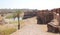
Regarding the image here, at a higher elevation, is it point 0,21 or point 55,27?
point 55,27

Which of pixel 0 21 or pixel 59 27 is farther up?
pixel 59 27

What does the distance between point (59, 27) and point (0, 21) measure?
2904cm

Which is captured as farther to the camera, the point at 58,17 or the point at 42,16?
the point at 42,16

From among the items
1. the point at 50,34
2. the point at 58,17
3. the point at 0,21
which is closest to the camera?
the point at 50,34

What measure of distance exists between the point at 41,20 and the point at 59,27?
17.3 metres

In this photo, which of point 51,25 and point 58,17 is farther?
point 58,17

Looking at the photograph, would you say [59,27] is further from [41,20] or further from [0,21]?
[0,21]

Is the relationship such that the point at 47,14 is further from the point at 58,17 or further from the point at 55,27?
the point at 55,27

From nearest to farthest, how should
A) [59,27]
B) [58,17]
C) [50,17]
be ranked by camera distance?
[59,27]
[58,17]
[50,17]

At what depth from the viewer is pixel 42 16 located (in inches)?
1394

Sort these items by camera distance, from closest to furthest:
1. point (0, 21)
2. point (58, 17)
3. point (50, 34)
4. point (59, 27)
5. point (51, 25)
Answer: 1. point (50, 34)
2. point (59, 27)
3. point (51, 25)
4. point (58, 17)
5. point (0, 21)

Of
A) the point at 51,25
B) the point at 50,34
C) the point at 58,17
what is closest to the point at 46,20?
the point at 58,17

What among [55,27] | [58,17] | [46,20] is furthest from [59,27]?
[46,20]

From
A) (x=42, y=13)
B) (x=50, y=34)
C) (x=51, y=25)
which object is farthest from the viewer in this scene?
(x=42, y=13)
